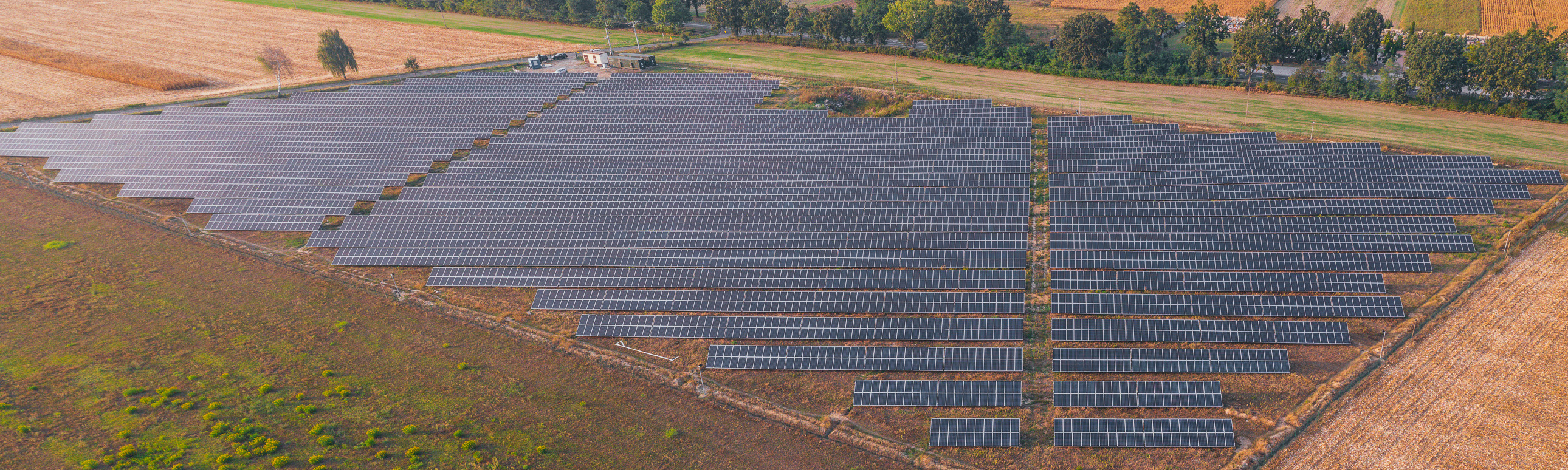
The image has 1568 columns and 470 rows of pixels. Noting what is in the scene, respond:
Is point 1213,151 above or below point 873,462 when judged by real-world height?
above

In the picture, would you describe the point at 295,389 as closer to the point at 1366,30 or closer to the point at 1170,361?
the point at 1170,361

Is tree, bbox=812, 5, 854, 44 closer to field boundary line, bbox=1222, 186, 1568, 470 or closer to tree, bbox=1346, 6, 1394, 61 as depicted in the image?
tree, bbox=1346, 6, 1394, 61

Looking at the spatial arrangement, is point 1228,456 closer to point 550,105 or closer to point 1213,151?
point 1213,151

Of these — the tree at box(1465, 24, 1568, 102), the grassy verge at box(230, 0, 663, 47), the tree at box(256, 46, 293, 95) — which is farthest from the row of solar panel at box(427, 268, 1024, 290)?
the grassy verge at box(230, 0, 663, 47)

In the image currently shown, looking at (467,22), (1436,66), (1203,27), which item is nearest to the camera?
(1436,66)

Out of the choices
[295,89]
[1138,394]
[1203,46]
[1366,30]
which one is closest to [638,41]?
[295,89]

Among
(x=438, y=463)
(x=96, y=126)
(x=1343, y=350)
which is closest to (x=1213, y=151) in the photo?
(x=1343, y=350)
